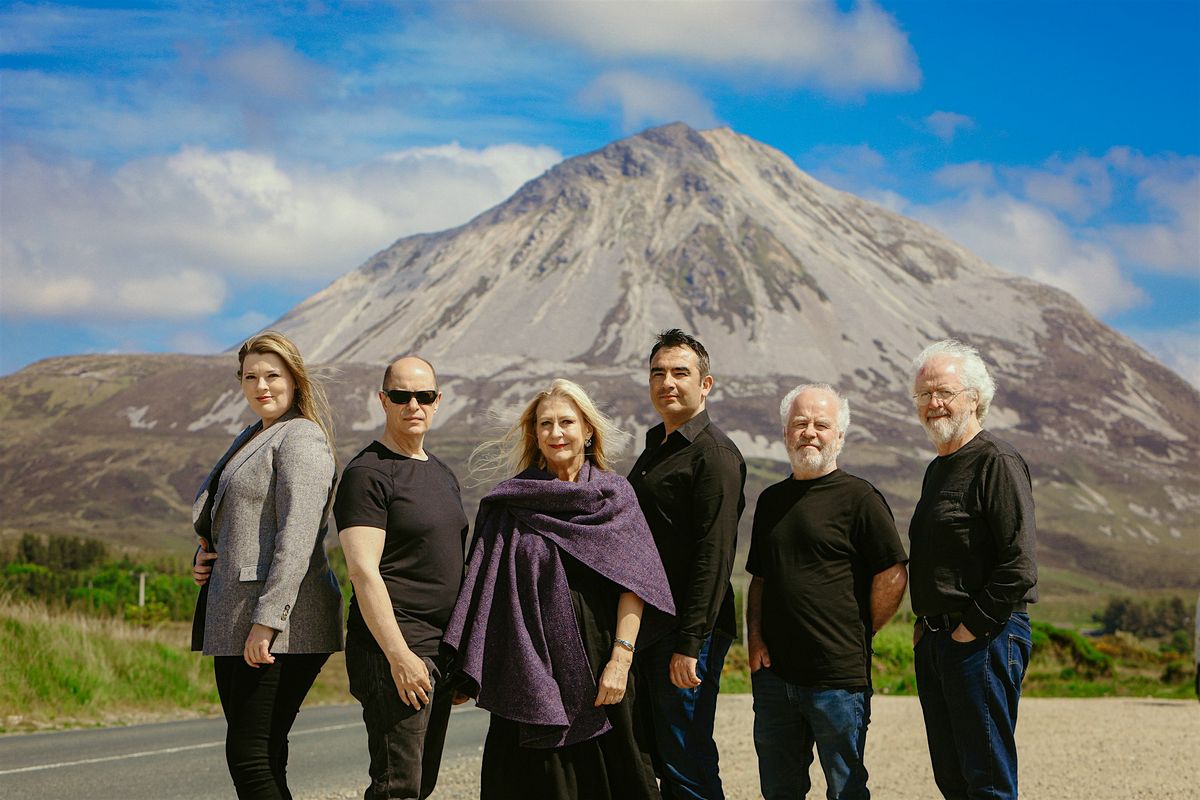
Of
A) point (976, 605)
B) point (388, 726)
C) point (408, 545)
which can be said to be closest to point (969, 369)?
point (976, 605)

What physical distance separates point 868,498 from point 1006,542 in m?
0.51

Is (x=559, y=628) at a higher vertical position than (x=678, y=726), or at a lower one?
higher

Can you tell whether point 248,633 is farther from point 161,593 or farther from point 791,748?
point 161,593

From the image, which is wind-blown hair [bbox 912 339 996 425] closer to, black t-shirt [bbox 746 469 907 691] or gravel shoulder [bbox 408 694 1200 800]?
black t-shirt [bbox 746 469 907 691]

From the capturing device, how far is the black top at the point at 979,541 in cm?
424

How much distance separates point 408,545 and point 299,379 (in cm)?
70

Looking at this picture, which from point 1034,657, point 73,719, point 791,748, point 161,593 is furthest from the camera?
point 161,593

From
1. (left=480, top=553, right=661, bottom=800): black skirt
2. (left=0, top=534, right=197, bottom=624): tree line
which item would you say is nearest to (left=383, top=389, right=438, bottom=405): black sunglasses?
(left=480, top=553, right=661, bottom=800): black skirt

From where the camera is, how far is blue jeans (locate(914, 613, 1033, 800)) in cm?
429

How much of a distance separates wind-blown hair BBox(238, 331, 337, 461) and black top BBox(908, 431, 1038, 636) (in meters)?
1.98

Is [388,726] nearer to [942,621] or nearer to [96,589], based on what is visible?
[942,621]

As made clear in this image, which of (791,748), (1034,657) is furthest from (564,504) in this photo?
(1034,657)

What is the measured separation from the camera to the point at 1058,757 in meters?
9.41

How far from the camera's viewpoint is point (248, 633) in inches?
164
